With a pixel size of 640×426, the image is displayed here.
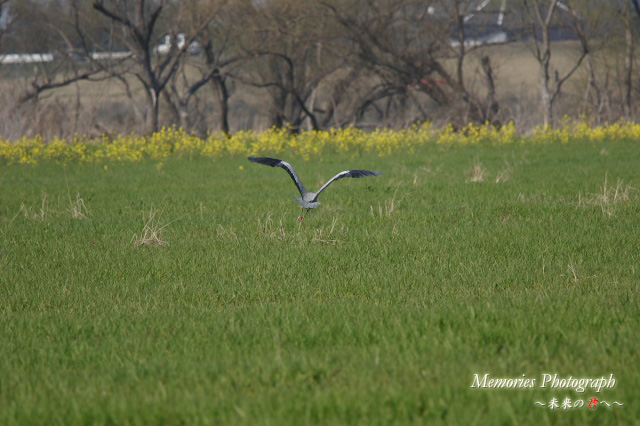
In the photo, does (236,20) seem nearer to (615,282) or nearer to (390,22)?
(390,22)

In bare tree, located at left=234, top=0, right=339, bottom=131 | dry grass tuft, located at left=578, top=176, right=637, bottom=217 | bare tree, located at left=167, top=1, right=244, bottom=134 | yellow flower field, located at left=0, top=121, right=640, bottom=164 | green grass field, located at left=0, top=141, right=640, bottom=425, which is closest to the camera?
green grass field, located at left=0, top=141, right=640, bottom=425

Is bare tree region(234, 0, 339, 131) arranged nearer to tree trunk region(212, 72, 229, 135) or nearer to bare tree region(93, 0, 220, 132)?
tree trunk region(212, 72, 229, 135)

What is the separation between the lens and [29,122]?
2455 cm

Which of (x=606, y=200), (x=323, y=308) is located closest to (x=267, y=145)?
(x=606, y=200)

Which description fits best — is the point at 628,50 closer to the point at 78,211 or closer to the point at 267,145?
the point at 267,145

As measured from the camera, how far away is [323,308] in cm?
504

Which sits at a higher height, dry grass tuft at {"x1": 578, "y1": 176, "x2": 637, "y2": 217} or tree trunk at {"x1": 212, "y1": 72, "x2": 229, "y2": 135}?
tree trunk at {"x1": 212, "y1": 72, "x2": 229, "y2": 135}

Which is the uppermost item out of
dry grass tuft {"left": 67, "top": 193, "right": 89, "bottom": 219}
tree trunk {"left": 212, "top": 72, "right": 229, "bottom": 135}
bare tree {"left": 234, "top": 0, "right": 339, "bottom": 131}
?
bare tree {"left": 234, "top": 0, "right": 339, "bottom": 131}

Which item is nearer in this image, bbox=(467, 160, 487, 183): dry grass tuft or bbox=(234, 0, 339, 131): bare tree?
bbox=(467, 160, 487, 183): dry grass tuft

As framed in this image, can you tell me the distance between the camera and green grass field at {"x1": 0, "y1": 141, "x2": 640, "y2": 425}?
11.2ft

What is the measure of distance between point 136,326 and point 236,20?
25161 millimetres

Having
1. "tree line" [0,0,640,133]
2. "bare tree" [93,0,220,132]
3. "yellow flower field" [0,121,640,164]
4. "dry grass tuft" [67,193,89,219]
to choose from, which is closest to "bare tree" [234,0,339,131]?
"tree line" [0,0,640,133]

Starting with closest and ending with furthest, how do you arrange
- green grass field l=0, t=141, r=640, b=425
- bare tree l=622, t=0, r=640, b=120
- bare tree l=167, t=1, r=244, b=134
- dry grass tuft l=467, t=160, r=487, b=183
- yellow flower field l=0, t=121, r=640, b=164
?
green grass field l=0, t=141, r=640, b=425 < dry grass tuft l=467, t=160, r=487, b=183 < yellow flower field l=0, t=121, r=640, b=164 < bare tree l=167, t=1, r=244, b=134 < bare tree l=622, t=0, r=640, b=120

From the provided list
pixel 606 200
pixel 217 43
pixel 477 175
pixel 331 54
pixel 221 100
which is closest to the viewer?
pixel 606 200
